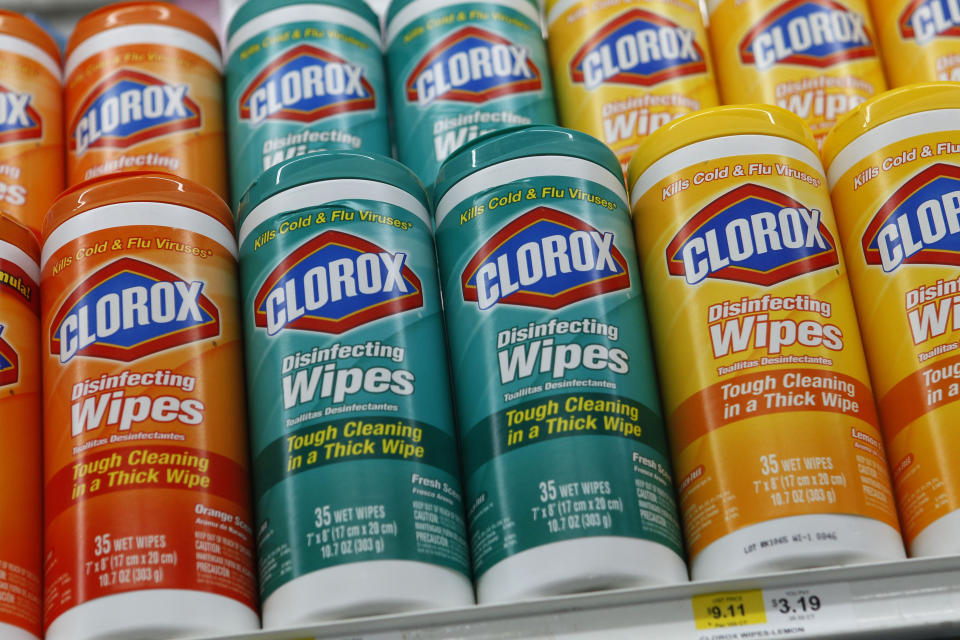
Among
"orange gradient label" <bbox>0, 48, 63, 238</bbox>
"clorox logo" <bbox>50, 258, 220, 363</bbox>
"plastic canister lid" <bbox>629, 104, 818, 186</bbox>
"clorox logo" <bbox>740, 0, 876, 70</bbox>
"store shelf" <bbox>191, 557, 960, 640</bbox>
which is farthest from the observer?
"clorox logo" <bbox>740, 0, 876, 70</bbox>

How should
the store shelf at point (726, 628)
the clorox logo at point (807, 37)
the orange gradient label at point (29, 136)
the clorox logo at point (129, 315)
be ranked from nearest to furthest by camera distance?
1. the store shelf at point (726, 628)
2. the clorox logo at point (129, 315)
3. the orange gradient label at point (29, 136)
4. the clorox logo at point (807, 37)

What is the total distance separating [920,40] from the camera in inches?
57.7

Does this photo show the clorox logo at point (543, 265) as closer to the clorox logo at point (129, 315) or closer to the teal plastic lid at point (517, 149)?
the teal plastic lid at point (517, 149)

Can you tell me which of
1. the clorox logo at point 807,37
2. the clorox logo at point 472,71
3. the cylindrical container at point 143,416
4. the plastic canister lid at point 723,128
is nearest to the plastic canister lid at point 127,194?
the cylindrical container at point 143,416

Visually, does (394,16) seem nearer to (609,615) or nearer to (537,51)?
(537,51)

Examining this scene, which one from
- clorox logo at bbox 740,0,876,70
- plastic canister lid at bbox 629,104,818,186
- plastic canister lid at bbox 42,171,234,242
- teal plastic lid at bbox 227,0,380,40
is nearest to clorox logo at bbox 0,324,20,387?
plastic canister lid at bbox 42,171,234,242

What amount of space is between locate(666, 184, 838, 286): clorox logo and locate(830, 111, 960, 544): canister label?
0.05 metres

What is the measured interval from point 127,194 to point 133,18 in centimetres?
42

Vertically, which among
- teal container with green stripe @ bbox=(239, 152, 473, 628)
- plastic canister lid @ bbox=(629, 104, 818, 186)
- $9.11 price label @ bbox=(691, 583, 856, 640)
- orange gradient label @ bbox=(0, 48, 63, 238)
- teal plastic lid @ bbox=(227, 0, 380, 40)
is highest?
teal plastic lid @ bbox=(227, 0, 380, 40)

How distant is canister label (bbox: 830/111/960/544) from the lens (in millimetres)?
1040

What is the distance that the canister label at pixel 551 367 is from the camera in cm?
100

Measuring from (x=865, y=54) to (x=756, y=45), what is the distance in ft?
0.46

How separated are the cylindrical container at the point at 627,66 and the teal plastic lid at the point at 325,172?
0.33m

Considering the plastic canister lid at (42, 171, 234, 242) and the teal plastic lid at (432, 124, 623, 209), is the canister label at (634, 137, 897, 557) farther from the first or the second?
the plastic canister lid at (42, 171, 234, 242)
